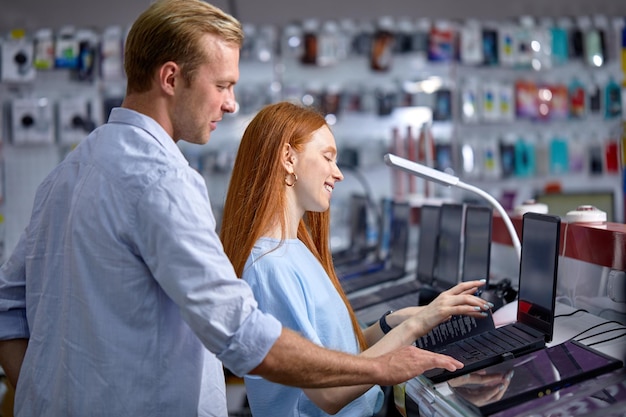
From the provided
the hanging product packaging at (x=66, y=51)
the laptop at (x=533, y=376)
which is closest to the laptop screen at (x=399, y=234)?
the laptop at (x=533, y=376)

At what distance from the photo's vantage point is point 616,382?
1.37 m

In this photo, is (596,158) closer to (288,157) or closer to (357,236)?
(357,236)

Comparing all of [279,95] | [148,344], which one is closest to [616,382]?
[148,344]

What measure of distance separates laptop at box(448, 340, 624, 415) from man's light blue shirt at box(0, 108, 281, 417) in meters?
0.45

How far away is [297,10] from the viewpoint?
6.12 metres

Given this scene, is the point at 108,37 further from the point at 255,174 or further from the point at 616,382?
the point at 616,382

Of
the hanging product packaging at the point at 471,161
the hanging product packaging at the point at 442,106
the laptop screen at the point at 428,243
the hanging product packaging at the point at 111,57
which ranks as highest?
the hanging product packaging at the point at 111,57

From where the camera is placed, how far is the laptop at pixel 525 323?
162 cm

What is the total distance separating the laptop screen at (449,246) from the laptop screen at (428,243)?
0.08 ft

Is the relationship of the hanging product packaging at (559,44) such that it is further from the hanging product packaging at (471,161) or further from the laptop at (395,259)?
the laptop at (395,259)

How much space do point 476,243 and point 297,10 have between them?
4.12 meters

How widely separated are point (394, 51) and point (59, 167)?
15.4ft

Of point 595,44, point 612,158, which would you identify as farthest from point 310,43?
point 612,158

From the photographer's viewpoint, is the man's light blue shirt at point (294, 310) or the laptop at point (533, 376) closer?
the laptop at point (533, 376)
